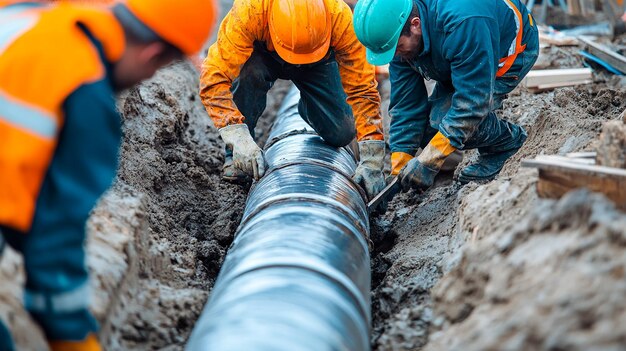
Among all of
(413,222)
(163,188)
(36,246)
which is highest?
(36,246)

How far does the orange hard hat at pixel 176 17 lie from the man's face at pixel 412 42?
90.0 inches

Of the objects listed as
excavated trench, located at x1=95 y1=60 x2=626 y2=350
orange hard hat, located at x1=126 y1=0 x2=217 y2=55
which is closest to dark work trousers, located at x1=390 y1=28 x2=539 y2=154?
excavated trench, located at x1=95 y1=60 x2=626 y2=350

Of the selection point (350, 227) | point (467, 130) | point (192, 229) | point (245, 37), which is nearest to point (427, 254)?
point (350, 227)

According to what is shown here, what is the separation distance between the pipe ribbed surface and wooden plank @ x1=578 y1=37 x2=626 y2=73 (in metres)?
3.50

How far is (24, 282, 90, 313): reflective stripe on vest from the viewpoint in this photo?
84.7 inches

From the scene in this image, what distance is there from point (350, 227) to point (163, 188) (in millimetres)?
1770

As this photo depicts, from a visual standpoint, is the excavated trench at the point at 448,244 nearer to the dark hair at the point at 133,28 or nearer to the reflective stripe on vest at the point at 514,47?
the reflective stripe on vest at the point at 514,47

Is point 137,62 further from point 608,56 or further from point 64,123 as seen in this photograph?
point 608,56

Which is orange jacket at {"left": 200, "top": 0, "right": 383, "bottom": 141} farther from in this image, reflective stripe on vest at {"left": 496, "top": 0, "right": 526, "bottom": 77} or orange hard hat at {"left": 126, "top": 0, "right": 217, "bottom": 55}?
orange hard hat at {"left": 126, "top": 0, "right": 217, "bottom": 55}

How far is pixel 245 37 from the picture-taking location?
4.69 metres

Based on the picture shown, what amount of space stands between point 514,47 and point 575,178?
215 centimetres

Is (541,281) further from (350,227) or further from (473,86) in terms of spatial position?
(473,86)

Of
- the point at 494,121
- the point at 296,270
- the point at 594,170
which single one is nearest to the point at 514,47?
the point at 494,121

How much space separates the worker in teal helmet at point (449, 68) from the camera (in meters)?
4.22
